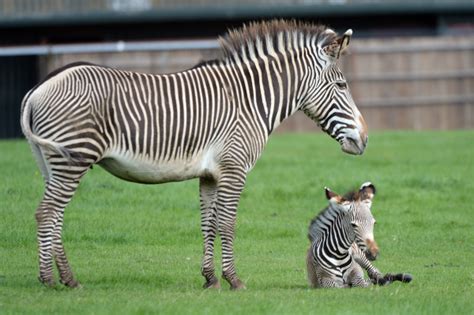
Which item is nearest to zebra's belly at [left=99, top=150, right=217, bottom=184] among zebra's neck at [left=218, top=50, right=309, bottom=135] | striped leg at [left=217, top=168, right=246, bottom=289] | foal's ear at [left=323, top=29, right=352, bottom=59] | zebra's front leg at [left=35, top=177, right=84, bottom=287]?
striped leg at [left=217, top=168, right=246, bottom=289]

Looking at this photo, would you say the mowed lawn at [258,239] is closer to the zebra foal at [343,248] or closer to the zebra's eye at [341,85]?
the zebra foal at [343,248]

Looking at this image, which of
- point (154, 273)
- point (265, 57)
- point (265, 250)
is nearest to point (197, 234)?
point (265, 250)

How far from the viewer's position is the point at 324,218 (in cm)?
1170

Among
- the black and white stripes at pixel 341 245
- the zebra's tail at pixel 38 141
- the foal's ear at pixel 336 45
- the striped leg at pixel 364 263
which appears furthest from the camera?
the foal's ear at pixel 336 45

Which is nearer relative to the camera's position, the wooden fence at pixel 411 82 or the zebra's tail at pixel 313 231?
the zebra's tail at pixel 313 231

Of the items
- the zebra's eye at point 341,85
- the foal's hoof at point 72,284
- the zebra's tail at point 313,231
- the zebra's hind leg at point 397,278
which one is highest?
the zebra's eye at point 341,85

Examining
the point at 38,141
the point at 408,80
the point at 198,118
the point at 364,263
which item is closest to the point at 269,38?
the point at 198,118

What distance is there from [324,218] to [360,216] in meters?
0.71

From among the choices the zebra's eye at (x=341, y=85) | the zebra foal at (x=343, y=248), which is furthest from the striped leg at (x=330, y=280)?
the zebra's eye at (x=341, y=85)

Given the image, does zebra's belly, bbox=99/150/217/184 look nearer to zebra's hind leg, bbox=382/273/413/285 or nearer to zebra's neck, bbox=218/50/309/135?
zebra's neck, bbox=218/50/309/135

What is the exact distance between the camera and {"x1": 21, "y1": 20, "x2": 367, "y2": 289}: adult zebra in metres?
10.8

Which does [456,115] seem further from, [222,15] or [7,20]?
[7,20]

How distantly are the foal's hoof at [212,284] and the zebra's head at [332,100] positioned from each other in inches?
78.8

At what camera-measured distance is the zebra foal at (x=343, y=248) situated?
11242 millimetres
